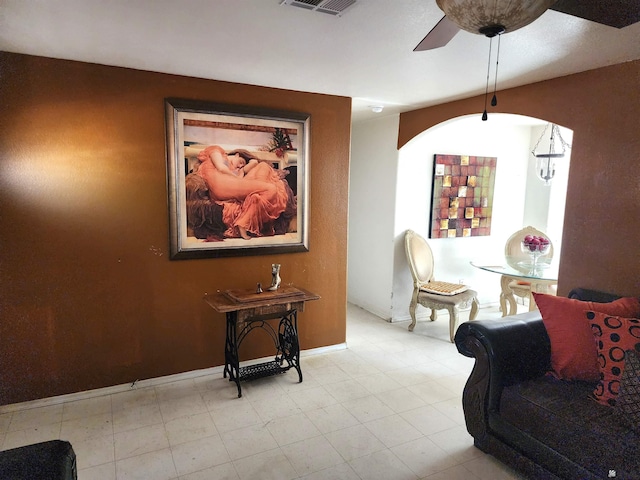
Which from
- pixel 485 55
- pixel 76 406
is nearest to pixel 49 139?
pixel 76 406

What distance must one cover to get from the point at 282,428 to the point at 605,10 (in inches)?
106

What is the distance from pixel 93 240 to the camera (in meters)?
2.83

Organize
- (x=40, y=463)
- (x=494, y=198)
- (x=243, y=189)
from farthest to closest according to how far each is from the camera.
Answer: (x=494, y=198)
(x=243, y=189)
(x=40, y=463)

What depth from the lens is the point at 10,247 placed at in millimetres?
2619

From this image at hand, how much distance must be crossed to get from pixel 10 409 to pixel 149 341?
36.8 inches

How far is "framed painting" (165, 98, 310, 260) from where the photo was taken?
3031 millimetres

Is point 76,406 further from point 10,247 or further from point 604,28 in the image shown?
point 604,28

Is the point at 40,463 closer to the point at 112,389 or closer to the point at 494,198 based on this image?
the point at 112,389

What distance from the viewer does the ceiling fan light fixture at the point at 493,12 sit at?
3.52 ft

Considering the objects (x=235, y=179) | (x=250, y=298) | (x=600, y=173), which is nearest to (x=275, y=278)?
(x=250, y=298)

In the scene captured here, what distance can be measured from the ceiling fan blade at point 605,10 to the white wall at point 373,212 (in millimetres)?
2896

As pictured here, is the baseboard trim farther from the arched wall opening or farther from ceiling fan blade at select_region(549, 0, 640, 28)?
ceiling fan blade at select_region(549, 0, 640, 28)

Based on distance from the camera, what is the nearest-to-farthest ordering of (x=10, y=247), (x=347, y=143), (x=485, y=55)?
(x=485, y=55) < (x=10, y=247) < (x=347, y=143)

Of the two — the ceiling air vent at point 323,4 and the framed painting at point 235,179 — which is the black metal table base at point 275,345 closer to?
the framed painting at point 235,179
